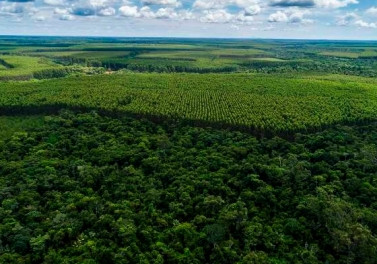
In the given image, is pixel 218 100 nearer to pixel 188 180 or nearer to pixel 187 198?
pixel 188 180

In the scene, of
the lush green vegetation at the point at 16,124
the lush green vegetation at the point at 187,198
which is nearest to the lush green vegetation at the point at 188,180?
the lush green vegetation at the point at 187,198

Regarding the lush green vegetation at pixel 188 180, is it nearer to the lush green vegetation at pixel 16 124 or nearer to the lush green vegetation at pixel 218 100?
the lush green vegetation at pixel 16 124

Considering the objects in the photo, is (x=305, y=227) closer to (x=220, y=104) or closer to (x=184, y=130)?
(x=184, y=130)

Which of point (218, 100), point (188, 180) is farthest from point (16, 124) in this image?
point (188, 180)

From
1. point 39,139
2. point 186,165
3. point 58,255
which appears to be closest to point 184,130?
point 186,165

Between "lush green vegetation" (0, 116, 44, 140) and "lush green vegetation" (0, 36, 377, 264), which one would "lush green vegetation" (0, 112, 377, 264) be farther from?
"lush green vegetation" (0, 116, 44, 140)
